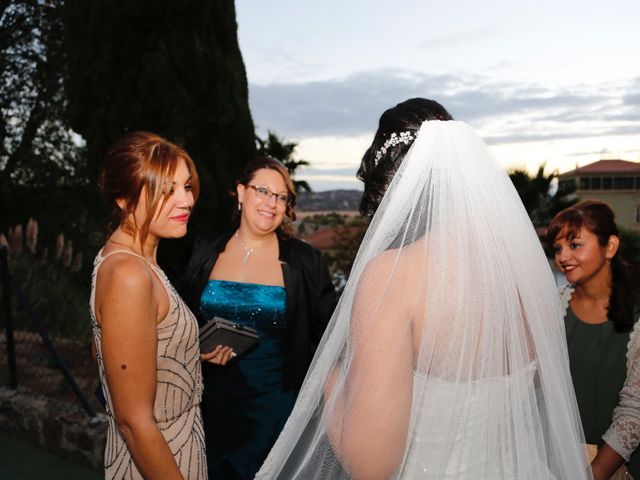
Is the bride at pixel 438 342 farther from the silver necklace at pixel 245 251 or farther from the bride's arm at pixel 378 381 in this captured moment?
the silver necklace at pixel 245 251

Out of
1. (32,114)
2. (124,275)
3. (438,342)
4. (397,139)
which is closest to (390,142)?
(397,139)

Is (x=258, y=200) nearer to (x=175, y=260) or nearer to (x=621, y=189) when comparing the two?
(x=175, y=260)

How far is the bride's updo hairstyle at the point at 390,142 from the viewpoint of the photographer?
5.61ft

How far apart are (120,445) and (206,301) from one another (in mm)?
1376

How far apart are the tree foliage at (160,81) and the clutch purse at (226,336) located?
644 centimetres

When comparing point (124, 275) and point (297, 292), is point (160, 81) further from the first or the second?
point (124, 275)

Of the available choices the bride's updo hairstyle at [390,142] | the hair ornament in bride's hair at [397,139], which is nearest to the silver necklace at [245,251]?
the bride's updo hairstyle at [390,142]

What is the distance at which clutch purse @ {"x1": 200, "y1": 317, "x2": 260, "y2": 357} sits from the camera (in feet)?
9.15

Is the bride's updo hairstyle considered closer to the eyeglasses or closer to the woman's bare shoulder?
the woman's bare shoulder

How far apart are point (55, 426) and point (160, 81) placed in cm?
606


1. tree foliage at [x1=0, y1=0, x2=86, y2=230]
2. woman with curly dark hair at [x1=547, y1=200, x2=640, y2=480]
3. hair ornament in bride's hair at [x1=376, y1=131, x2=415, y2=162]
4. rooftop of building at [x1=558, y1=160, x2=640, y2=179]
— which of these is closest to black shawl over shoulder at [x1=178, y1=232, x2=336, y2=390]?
woman with curly dark hair at [x1=547, y1=200, x2=640, y2=480]

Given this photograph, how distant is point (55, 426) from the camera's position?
4457 millimetres

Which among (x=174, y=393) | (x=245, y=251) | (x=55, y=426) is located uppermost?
(x=245, y=251)

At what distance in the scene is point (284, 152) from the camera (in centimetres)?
→ 2334
